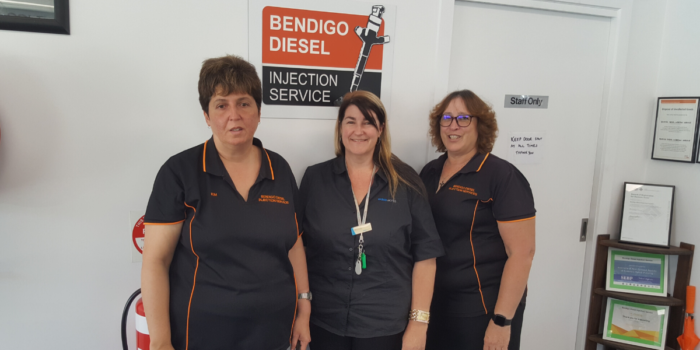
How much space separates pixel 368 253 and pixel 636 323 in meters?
1.77

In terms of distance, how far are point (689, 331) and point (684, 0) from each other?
171 centimetres

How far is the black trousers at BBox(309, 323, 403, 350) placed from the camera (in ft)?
4.69

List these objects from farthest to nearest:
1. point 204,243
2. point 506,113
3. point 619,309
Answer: point 619,309
point 506,113
point 204,243

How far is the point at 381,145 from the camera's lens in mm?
1549

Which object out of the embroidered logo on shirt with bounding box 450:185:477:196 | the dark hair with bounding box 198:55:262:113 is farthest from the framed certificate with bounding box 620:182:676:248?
the dark hair with bounding box 198:55:262:113

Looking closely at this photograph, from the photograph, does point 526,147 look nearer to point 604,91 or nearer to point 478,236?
point 604,91

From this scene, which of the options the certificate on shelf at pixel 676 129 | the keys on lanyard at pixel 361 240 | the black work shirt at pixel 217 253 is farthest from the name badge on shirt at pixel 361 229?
the certificate on shelf at pixel 676 129

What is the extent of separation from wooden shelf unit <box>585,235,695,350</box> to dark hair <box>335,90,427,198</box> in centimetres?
138

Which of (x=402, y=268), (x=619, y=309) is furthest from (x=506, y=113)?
(x=619, y=309)

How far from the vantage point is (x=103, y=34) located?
146 cm

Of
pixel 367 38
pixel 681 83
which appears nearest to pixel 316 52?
pixel 367 38

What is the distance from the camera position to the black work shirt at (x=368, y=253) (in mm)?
1429

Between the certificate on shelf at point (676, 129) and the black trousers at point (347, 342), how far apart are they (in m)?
1.80

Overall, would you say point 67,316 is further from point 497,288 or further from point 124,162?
point 497,288
